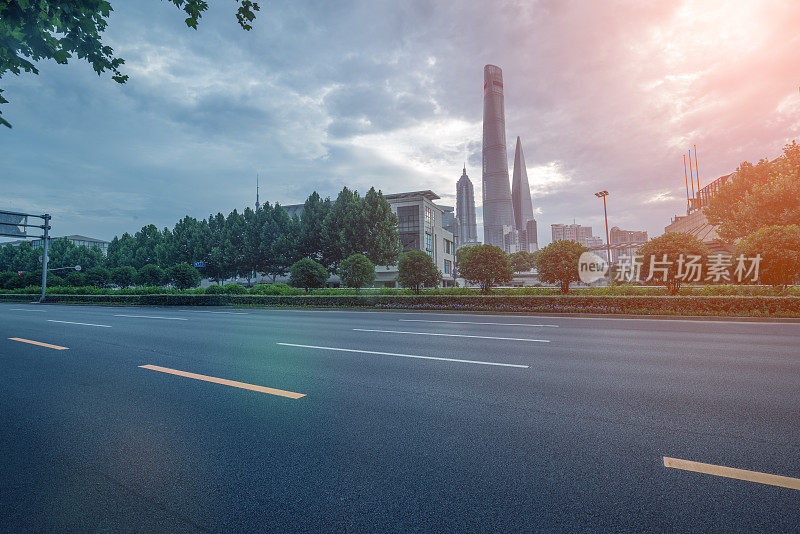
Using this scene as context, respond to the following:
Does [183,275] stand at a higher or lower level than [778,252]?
lower

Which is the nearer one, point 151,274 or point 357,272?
point 357,272

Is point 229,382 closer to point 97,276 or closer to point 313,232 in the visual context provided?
point 313,232

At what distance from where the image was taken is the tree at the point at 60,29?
4.39 meters

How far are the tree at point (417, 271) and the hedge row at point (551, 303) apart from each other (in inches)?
232

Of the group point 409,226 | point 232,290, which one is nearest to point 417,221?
point 409,226

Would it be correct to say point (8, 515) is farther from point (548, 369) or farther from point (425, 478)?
point (548, 369)

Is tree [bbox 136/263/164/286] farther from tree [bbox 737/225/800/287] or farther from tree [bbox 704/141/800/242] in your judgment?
tree [bbox 704/141/800/242]

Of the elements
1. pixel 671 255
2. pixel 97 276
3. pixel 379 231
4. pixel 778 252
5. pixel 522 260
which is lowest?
pixel 97 276

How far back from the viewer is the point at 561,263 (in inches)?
990

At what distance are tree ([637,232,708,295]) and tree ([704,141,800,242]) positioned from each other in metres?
13.1

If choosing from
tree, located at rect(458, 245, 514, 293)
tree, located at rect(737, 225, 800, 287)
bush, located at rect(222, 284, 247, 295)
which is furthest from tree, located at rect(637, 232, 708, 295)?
bush, located at rect(222, 284, 247, 295)

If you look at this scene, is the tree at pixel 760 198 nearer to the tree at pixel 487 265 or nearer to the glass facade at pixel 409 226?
the tree at pixel 487 265

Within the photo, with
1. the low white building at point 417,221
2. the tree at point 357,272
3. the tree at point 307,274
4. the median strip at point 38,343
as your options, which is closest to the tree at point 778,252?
the tree at point 357,272

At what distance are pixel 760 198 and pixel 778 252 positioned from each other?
1572cm
